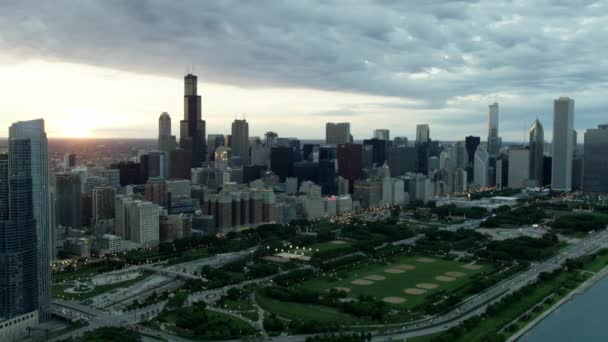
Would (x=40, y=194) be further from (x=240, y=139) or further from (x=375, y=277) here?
(x=240, y=139)

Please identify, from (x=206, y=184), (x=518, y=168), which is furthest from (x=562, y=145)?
(x=206, y=184)

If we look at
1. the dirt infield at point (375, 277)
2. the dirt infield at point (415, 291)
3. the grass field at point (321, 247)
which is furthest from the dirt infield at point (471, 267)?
the grass field at point (321, 247)

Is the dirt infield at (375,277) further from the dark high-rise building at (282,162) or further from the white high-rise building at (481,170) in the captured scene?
the white high-rise building at (481,170)

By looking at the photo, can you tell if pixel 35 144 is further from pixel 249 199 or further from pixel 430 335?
pixel 249 199

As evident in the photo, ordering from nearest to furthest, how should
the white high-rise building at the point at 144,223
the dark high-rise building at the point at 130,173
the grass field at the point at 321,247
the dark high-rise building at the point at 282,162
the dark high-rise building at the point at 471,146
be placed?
1. the grass field at the point at 321,247
2. the white high-rise building at the point at 144,223
3. the dark high-rise building at the point at 130,173
4. the dark high-rise building at the point at 282,162
5. the dark high-rise building at the point at 471,146

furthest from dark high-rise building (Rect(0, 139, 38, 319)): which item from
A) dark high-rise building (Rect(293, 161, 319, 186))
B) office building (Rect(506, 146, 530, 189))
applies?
office building (Rect(506, 146, 530, 189))

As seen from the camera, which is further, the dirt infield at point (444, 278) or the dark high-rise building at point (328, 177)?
the dark high-rise building at point (328, 177)

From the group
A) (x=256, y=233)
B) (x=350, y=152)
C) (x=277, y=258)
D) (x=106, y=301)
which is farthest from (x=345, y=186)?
(x=106, y=301)

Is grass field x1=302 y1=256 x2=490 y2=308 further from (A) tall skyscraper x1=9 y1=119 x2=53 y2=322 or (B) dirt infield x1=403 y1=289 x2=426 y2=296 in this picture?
(A) tall skyscraper x1=9 y1=119 x2=53 y2=322
